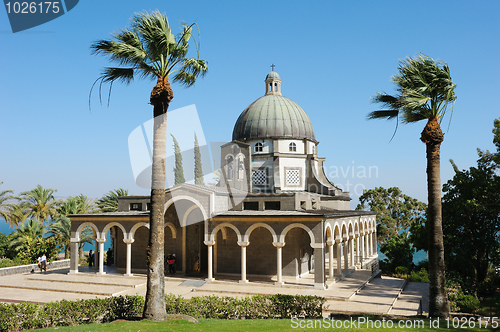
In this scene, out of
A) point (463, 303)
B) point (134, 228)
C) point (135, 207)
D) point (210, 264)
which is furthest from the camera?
point (135, 207)

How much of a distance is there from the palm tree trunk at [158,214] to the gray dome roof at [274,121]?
2288 centimetres

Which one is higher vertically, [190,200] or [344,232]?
[190,200]

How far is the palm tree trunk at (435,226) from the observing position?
1541 cm

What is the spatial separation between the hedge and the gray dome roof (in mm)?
22112

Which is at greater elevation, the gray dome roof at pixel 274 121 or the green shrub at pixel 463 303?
the gray dome roof at pixel 274 121

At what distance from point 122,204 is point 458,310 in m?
23.7

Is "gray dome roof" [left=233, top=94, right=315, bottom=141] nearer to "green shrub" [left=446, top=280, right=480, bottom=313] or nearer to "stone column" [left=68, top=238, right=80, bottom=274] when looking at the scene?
"stone column" [left=68, top=238, right=80, bottom=274]

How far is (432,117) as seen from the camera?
16.5m

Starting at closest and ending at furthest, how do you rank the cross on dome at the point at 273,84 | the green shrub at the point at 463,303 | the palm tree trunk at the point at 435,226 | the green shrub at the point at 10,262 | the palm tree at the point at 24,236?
1. the palm tree trunk at the point at 435,226
2. the green shrub at the point at 463,303
3. the green shrub at the point at 10,262
4. the palm tree at the point at 24,236
5. the cross on dome at the point at 273,84

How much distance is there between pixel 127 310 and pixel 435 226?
1203 cm

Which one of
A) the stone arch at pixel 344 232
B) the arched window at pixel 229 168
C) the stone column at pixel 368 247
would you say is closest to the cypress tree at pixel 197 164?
the arched window at pixel 229 168

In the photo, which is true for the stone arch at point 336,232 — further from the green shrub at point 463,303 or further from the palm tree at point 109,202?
the palm tree at point 109,202

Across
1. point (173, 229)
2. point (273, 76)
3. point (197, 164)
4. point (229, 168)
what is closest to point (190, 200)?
point (173, 229)

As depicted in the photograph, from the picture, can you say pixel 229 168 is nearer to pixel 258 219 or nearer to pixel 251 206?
pixel 251 206
